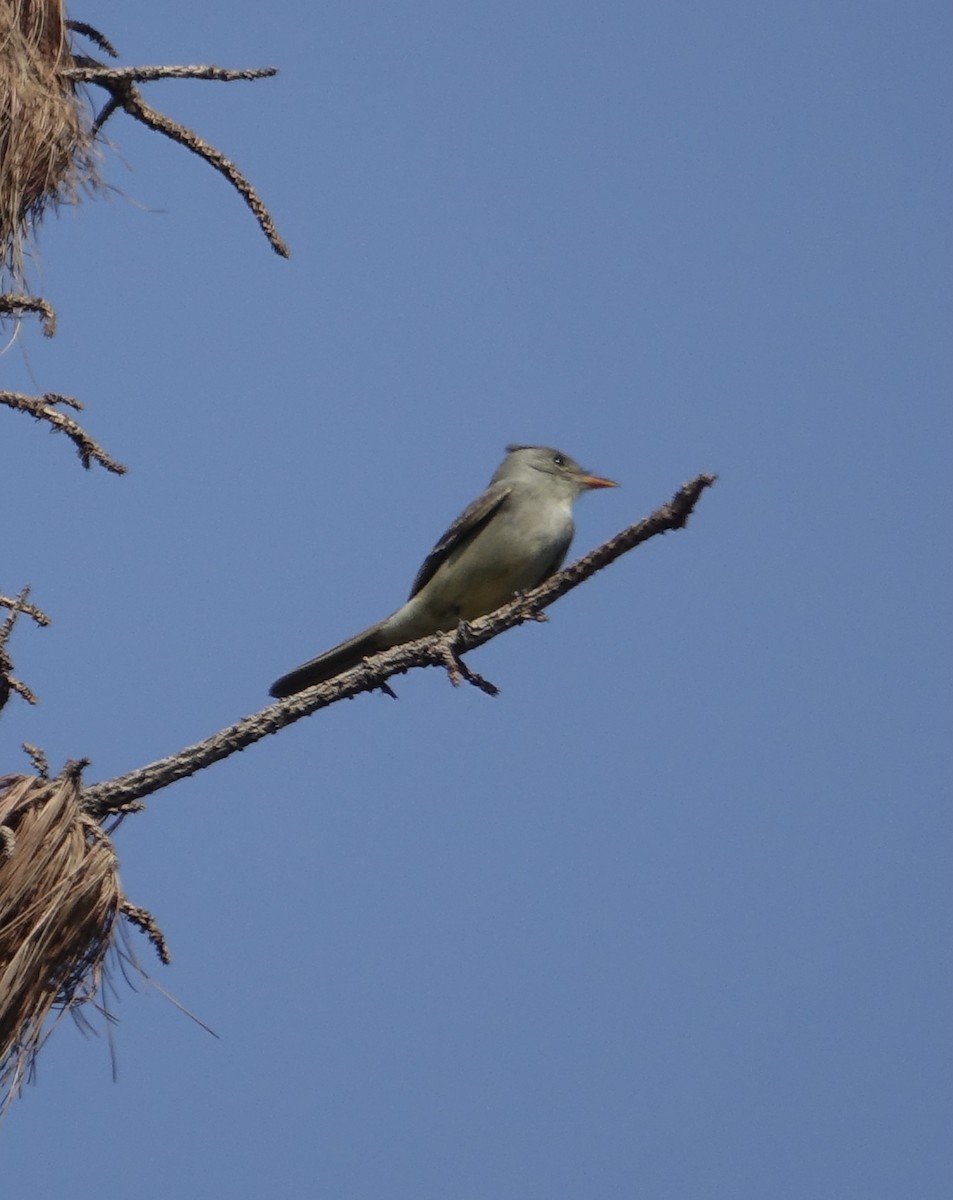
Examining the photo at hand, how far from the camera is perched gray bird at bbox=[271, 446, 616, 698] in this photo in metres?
8.98

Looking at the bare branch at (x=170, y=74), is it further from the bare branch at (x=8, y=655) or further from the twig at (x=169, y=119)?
the bare branch at (x=8, y=655)

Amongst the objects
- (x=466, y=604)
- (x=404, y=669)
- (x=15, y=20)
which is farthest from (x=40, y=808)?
(x=466, y=604)

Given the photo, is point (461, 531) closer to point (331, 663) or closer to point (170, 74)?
point (331, 663)

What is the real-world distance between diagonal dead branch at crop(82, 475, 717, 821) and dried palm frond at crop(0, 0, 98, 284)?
68.1 inches

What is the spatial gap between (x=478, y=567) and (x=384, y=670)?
2931mm

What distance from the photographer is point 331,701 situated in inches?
228

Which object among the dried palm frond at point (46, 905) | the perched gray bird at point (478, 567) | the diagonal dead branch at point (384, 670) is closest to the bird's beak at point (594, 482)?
the perched gray bird at point (478, 567)

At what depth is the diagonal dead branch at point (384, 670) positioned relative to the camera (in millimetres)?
5062

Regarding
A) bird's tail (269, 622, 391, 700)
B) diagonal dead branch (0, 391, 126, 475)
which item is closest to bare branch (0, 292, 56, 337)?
diagonal dead branch (0, 391, 126, 475)

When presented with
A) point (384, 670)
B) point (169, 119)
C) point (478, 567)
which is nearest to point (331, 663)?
point (478, 567)

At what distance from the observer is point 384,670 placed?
Answer: 611cm

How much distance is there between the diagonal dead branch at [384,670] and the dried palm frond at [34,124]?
173 cm

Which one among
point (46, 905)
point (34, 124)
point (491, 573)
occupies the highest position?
point (491, 573)

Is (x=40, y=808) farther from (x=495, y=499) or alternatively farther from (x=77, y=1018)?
(x=495, y=499)
